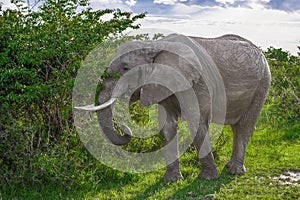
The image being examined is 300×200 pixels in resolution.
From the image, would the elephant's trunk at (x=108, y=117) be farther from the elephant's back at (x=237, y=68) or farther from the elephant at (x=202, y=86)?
the elephant's back at (x=237, y=68)

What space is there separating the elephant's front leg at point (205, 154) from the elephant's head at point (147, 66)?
724mm

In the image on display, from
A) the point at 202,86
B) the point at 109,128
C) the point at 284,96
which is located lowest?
the point at 284,96

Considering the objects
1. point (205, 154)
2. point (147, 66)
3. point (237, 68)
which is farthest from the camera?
point (237, 68)

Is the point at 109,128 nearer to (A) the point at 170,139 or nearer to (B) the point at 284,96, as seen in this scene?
(A) the point at 170,139

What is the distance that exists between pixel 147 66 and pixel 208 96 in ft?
2.72

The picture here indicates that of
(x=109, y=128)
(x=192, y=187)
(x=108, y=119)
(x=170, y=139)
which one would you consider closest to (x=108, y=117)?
(x=108, y=119)

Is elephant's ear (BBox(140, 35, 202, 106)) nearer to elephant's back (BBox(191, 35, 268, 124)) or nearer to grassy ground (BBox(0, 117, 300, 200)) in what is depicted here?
elephant's back (BBox(191, 35, 268, 124))

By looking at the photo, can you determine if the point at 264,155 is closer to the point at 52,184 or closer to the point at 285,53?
the point at 52,184

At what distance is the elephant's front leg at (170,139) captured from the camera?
19.6ft

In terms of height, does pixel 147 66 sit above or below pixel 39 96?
above

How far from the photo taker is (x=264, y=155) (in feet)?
24.0

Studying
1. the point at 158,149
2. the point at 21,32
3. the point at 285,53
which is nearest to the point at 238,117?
the point at 158,149

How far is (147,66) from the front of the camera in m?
5.46

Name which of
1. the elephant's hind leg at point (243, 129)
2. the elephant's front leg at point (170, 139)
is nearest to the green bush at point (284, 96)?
the elephant's hind leg at point (243, 129)
